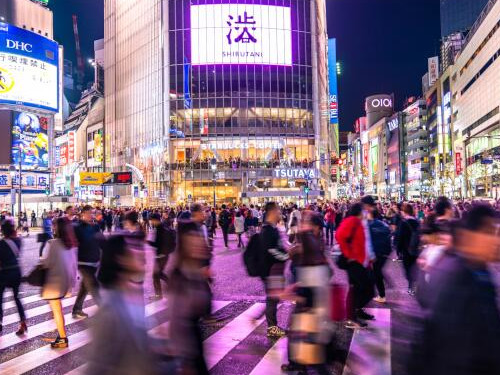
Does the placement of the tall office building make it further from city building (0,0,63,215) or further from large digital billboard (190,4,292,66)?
city building (0,0,63,215)

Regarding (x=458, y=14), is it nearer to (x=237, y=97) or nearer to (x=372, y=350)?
(x=237, y=97)

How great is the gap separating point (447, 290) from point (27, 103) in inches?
2596

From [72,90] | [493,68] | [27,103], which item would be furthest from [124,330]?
[72,90]

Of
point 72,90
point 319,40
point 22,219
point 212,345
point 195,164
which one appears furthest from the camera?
point 72,90

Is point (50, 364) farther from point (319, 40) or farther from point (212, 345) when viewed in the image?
point (319, 40)

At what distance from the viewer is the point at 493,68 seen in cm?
6794

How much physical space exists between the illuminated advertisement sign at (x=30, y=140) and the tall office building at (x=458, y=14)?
414 feet

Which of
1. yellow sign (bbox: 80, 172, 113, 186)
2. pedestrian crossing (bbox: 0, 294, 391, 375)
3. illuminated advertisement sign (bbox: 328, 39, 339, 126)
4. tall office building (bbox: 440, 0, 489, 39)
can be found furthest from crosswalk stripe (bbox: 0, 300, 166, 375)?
tall office building (bbox: 440, 0, 489, 39)

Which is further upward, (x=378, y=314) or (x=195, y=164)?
(x=195, y=164)

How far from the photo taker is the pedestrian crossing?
20.6ft

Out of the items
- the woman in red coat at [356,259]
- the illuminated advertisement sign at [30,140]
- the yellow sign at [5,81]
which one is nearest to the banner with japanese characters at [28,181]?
the illuminated advertisement sign at [30,140]

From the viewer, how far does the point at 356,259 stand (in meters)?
8.03

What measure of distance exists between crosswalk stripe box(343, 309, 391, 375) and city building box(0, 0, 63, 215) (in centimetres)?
5476

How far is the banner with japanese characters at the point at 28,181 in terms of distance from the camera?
62312mm
